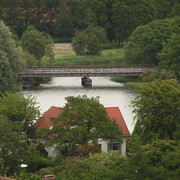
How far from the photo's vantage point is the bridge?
78.9 metres

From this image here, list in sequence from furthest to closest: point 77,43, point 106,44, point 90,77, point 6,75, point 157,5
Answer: point 157,5 → point 106,44 → point 77,43 → point 90,77 → point 6,75

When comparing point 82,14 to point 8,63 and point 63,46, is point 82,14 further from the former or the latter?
point 8,63

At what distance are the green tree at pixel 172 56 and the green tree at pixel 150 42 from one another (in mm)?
3110

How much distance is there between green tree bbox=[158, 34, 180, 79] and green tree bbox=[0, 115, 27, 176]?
44.3 m

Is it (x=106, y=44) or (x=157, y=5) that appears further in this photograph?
(x=157, y=5)

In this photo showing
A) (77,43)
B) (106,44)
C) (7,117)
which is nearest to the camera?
(7,117)

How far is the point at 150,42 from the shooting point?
85.8 metres

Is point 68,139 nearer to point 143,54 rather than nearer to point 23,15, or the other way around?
point 143,54

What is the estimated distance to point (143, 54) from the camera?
287 ft

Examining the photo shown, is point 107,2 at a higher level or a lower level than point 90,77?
higher

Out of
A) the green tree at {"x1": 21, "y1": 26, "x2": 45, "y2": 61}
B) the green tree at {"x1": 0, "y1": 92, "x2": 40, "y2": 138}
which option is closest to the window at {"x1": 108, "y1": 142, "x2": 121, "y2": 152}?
the green tree at {"x1": 0, "y1": 92, "x2": 40, "y2": 138}

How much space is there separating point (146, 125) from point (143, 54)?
4830 centimetres

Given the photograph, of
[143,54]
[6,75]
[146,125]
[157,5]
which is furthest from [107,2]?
[146,125]

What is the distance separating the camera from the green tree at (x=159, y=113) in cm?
3950
